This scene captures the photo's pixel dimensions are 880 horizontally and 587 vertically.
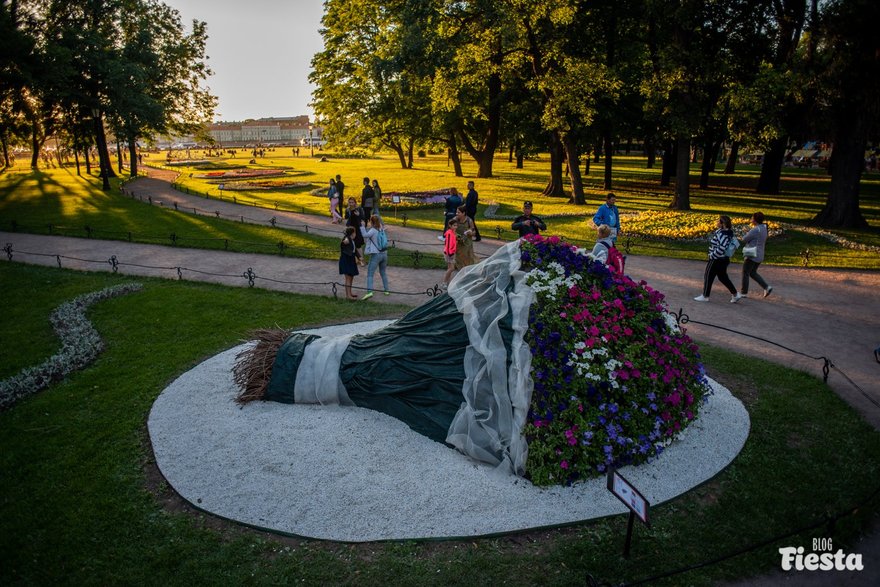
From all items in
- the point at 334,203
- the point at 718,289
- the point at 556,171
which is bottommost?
the point at 718,289

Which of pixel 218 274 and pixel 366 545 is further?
pixel 218 274

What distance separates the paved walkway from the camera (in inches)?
409

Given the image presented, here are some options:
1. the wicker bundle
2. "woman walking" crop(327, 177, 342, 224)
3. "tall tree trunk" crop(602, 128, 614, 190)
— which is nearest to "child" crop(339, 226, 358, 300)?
the wicker bundle

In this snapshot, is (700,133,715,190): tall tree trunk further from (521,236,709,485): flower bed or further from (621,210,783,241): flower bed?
(521,236,709,485): flower bed

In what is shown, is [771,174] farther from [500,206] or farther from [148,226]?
[148,226]

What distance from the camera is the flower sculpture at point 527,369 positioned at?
258 inches

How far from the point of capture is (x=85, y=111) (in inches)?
1436

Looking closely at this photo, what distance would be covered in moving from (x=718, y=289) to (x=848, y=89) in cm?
1183

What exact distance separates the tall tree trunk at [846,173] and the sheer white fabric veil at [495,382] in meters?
22.0

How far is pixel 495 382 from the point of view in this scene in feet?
21.9

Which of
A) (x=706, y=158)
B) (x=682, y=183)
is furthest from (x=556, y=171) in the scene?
(x=706, y=158)

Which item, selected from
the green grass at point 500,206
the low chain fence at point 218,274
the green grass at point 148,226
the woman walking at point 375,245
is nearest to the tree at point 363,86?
the green grass at point 500,206

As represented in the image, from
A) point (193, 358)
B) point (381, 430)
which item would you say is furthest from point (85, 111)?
point (381, 430)

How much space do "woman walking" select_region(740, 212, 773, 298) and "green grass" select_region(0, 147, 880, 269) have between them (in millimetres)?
4379
